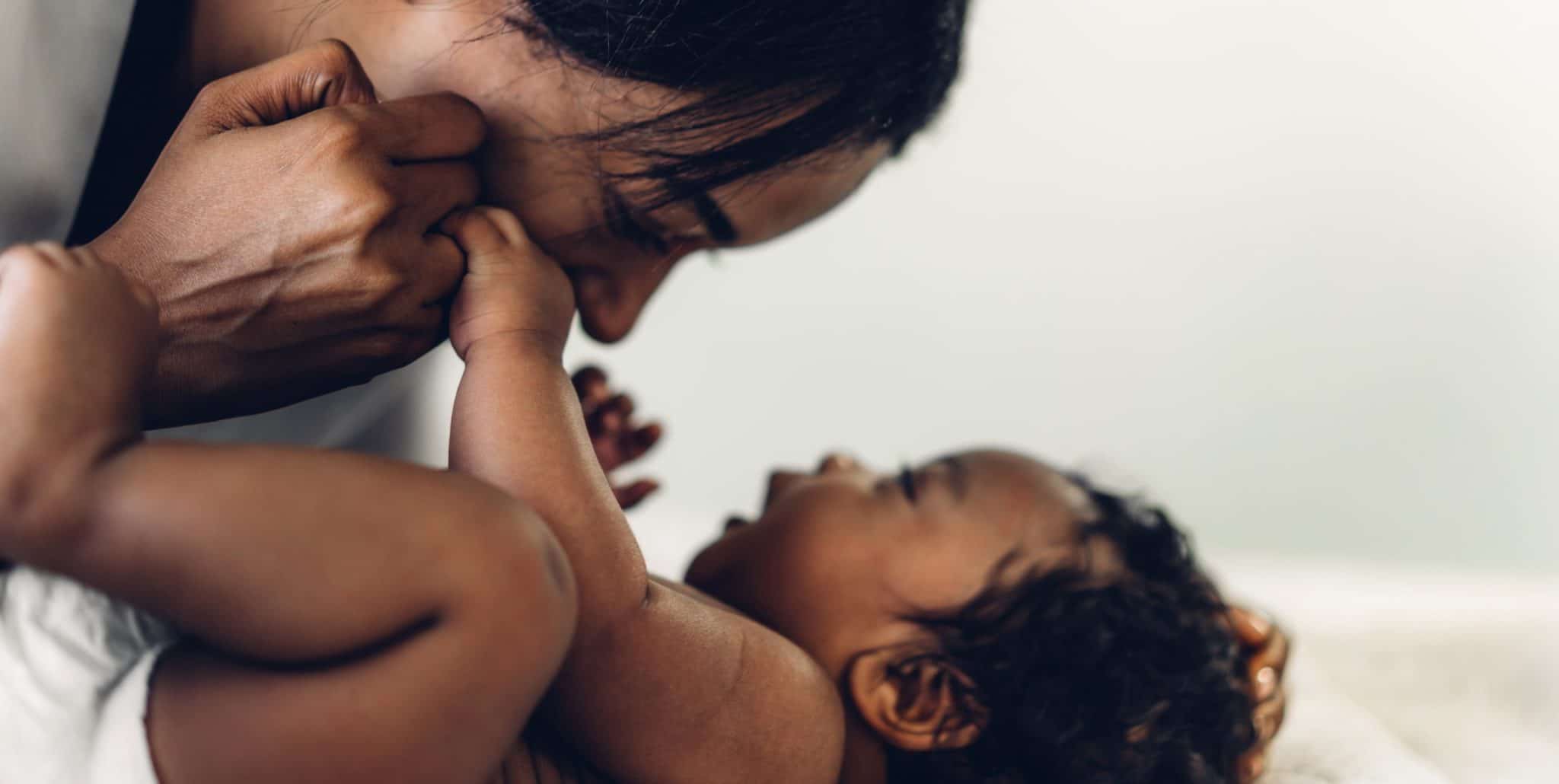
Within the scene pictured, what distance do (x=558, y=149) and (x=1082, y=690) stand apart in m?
0.48

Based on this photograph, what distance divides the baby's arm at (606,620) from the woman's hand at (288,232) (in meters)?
0.04

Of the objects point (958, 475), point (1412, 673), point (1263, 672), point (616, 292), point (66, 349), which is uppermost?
point (66, 349)

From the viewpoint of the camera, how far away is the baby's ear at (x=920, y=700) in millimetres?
825

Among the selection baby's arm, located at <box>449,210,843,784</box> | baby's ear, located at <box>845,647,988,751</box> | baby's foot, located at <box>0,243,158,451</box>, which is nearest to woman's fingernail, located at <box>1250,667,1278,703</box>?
baby's ear, located at <box>845,647,988,751</box>

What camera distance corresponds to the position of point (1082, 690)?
0.82 meters

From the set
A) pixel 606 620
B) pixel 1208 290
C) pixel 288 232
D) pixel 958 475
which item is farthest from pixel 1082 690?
pixel 1208 290

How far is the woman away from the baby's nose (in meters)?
0.24

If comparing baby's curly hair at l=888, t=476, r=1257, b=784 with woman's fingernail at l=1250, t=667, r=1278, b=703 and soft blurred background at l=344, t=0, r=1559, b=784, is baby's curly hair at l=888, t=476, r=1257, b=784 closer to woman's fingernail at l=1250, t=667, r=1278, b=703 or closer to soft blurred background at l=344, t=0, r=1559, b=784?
woman's fingernail at l=1250, t=667, r=1278, b=703

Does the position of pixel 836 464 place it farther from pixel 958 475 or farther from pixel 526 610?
pixel 526 610

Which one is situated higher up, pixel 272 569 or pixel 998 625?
pixel 272 569

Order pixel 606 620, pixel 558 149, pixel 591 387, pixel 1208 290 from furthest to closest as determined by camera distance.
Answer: pixel 1208 290, pixel 591 387, pixel 558 149, pixel 606 620

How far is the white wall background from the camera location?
4.61 feet

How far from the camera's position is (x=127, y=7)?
77 cm

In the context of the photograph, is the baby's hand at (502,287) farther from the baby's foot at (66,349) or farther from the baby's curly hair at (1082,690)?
the baby's curly hair at (1082,690)
